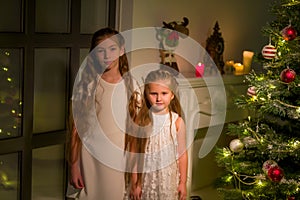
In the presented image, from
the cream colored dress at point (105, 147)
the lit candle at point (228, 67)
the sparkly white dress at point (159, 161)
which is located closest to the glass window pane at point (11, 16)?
the cream colored dress at point (105, 147)

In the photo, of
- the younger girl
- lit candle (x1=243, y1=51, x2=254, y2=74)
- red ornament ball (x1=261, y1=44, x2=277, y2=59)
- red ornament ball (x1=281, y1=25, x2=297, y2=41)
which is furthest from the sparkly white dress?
lit candle (x1=243, y1=51, x2=254, y2=74)

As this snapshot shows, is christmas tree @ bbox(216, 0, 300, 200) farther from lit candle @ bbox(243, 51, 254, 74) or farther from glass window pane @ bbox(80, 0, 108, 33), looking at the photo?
lit candle @ bbox(243, 51, 254, 74)

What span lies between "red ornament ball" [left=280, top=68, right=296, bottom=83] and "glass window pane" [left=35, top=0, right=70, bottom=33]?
42.5 inches

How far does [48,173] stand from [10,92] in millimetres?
491

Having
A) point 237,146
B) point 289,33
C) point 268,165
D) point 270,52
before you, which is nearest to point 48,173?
point 237,146

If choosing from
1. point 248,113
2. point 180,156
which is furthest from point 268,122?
point 248,113

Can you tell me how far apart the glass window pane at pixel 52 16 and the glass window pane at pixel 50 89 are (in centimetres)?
Result: 10

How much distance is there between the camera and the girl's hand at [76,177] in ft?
8.10

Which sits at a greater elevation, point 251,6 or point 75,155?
point 251,6

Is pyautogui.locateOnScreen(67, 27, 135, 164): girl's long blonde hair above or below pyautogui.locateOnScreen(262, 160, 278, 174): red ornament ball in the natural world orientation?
above

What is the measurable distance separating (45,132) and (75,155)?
290 millimetres

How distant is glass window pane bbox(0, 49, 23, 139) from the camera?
246 cm

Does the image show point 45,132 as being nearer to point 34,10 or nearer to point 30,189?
point 30,189

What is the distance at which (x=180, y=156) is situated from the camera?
2.63 meters
